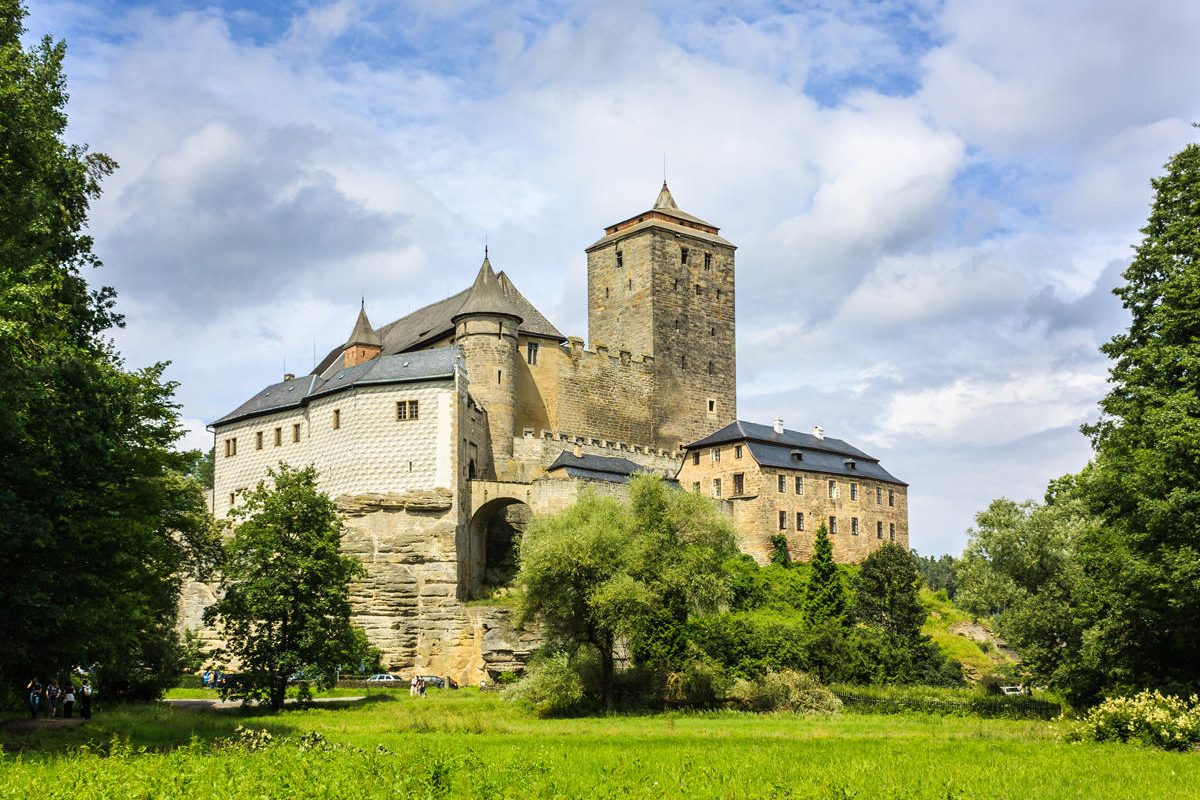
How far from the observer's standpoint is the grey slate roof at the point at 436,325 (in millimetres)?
68688

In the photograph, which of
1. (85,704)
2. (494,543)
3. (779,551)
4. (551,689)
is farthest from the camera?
(779,551)

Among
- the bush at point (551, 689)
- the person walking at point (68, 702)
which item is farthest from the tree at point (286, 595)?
the bush at point (551, 689)

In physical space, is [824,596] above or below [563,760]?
above

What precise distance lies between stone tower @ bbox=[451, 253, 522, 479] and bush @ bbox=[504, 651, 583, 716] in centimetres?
2284

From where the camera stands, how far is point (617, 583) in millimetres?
40625

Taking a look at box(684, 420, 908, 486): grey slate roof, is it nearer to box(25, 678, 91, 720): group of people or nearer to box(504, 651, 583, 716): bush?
box(504, 651, 583, 716): bush

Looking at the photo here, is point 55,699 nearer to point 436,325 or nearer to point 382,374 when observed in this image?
point 382,374

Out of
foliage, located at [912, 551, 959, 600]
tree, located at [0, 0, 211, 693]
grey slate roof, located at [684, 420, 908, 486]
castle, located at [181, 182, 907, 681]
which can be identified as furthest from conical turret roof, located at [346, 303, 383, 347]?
foliage, located at [912, 551, 959, 600]

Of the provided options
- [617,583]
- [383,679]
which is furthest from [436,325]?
[617,583]

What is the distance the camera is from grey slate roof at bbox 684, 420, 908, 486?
69.8m

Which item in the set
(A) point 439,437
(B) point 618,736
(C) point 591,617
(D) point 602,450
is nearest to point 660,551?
(C) point 591,617

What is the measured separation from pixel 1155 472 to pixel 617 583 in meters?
17.8

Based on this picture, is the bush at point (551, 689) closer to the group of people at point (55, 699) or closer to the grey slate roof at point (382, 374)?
the group of people at point (55, 699)

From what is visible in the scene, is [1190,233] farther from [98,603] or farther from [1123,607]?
[98,603]
